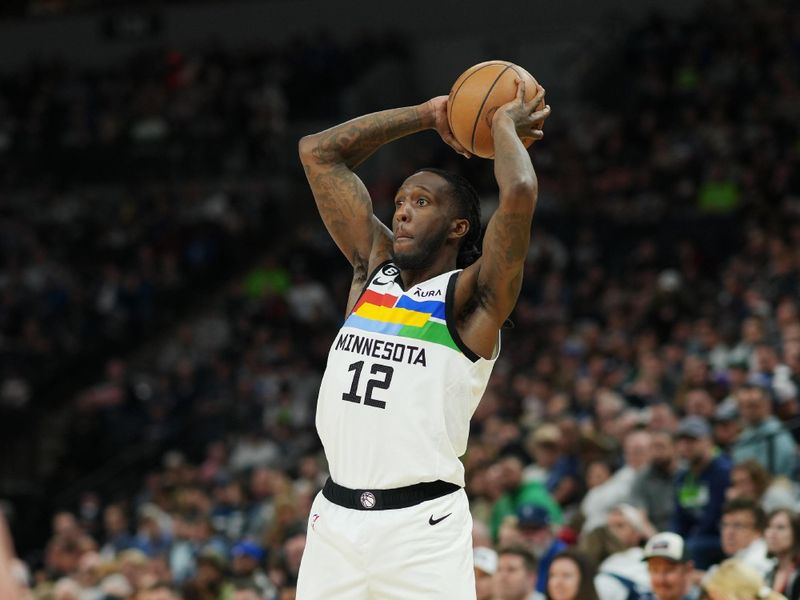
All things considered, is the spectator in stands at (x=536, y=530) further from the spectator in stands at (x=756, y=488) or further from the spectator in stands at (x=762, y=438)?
the spectator in stands at (x=762, y=438)

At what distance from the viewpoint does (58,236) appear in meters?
20.5

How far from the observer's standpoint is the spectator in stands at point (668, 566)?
6434mm

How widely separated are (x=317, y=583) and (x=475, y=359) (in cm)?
87

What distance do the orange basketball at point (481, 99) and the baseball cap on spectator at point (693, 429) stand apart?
13.9 ft

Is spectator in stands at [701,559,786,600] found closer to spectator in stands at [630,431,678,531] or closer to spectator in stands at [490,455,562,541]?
spectator in stands at [630,431,678,531]

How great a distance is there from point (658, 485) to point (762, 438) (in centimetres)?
74

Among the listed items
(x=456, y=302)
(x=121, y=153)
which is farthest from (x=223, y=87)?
(x=456, y=302)

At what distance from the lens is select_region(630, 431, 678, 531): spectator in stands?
8.66 metres

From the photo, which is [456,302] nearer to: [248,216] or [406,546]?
[406,546]

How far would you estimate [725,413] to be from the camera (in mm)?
9711

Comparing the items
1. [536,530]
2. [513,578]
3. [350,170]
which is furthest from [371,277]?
[536,530]

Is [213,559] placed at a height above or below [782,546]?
below

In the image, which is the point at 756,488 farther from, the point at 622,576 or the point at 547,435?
the point at 547,435

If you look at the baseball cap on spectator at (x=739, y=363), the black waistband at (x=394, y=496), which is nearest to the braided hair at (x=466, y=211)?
the black waistband at (x=394, y=496)
